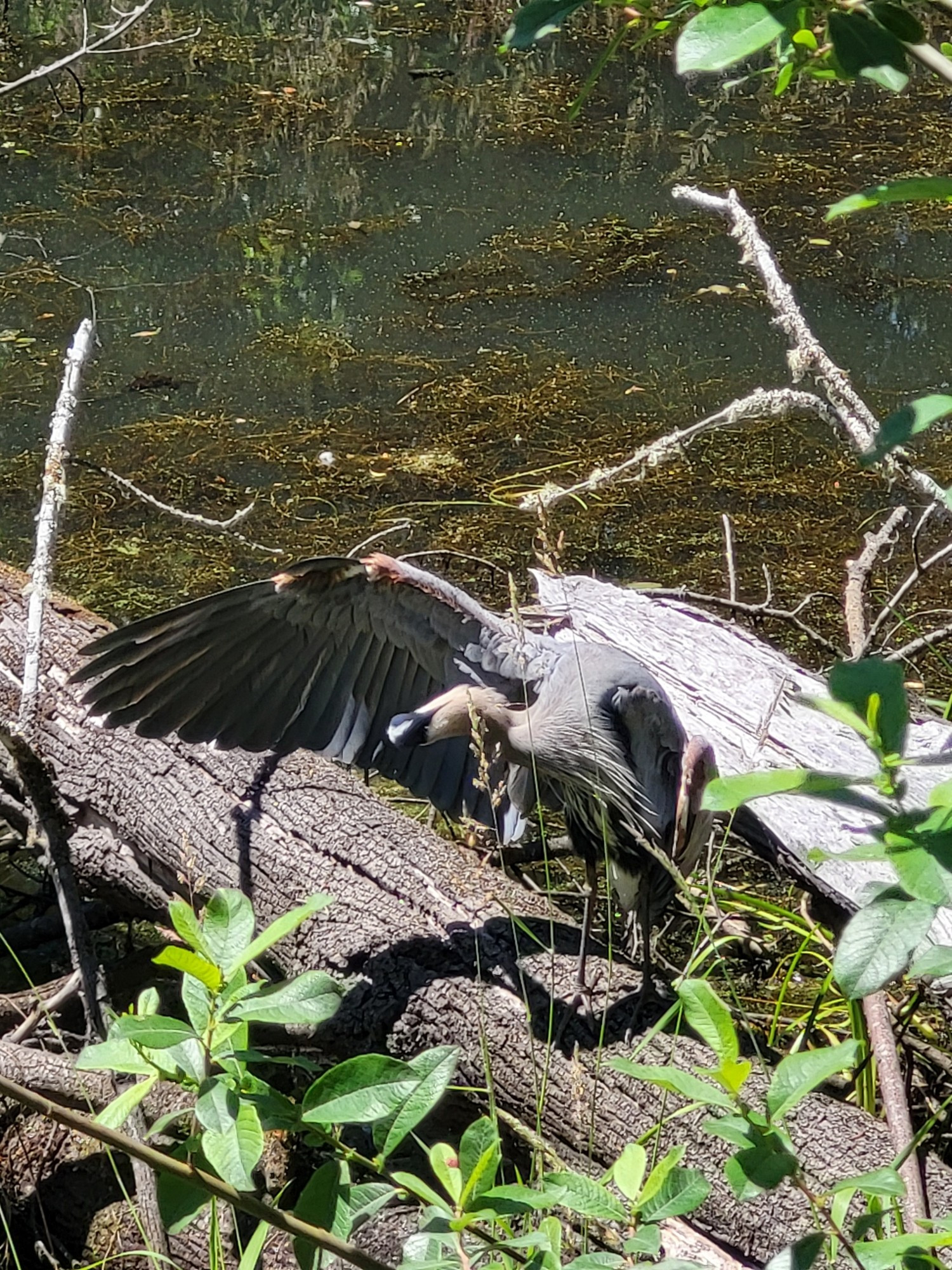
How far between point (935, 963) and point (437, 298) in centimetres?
517

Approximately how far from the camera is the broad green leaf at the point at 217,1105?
2.84 feet

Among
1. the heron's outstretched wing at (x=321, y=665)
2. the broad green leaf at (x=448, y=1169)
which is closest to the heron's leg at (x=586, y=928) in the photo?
the heron's outstretched wing at (x=321, y=665)

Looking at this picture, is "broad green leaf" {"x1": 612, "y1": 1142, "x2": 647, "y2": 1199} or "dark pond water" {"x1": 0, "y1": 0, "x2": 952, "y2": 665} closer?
"broad green leaf" {"x1": 612, "y1": 1142, "x2": 647, "y2": 1199}

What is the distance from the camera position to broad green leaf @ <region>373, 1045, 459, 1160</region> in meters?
0.87

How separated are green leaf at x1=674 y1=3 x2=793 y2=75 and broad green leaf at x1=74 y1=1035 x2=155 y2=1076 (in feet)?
2.18

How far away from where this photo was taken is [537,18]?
2.78 feet

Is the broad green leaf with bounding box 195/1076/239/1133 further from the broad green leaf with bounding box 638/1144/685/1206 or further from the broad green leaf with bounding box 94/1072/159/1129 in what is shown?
the broad green leaf with bounding box 638/1144/685/1206

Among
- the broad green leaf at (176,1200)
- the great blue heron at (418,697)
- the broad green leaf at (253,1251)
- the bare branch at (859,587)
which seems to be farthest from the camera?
the bare branch at (859,587)

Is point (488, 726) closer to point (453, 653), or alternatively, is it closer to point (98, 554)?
point (453, 653)

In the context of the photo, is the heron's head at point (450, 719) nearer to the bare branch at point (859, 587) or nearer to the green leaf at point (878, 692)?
the bare branch at point (859, 587)

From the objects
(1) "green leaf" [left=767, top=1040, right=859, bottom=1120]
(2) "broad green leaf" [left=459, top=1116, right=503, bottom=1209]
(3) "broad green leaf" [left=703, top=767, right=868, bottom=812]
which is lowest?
(2) "broad green leaf" [left=459, top=1116, right=503, bottom=1209]

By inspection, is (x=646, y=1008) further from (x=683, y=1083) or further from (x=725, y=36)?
(x=725, y=36)

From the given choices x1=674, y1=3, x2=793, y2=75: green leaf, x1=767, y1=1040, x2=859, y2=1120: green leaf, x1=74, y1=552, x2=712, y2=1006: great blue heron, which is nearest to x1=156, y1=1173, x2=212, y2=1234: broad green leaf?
x1=767, y1=1040, x2=859, y2=1120: green leaf

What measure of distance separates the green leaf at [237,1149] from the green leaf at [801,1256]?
0.31m
